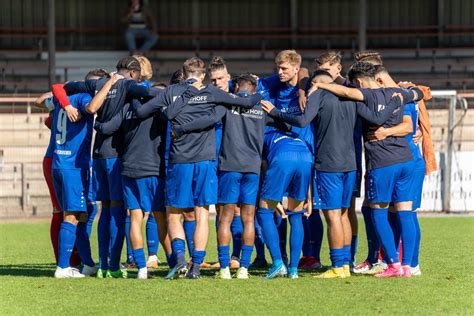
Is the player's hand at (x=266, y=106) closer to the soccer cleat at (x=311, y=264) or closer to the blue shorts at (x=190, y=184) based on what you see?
the blue shorts at (x=190, y=184)

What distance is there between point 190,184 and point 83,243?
4.78ft

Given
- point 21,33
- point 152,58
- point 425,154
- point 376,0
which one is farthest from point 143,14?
point 425,154

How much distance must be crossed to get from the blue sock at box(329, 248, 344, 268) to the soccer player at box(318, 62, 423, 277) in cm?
42

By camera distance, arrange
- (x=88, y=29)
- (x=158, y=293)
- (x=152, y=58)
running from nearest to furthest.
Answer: (x=158, y=293), (x=152, y=58), (x=88, y=29)

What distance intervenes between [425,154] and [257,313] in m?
4.08

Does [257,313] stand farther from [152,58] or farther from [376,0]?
[376,0]

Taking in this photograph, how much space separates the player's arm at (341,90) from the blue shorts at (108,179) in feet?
6.64

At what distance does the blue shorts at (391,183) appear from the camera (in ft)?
35.8

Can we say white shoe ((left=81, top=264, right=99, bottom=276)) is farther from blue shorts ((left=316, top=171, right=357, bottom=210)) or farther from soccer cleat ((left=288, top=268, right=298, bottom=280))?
blue shorts ((left=316, top=171, right=357, bottom=210))

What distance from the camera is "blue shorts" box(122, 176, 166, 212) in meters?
10.8

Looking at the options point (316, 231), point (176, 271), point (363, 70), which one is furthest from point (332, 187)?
point (176, 271)

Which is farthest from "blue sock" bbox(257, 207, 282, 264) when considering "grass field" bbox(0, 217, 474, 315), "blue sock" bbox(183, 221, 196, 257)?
"blue sock" bbox(183, 221, 196, 257)

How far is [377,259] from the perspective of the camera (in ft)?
38.7

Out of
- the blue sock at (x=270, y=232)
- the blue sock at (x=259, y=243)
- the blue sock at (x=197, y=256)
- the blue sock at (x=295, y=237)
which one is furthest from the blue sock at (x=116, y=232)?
the blue sock at (x=259, y=243)
